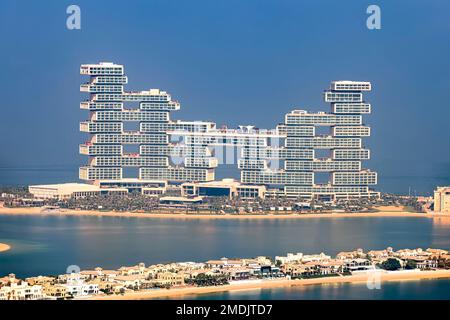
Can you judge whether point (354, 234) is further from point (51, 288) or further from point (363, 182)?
point (51, 288)

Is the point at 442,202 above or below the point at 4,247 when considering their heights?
above

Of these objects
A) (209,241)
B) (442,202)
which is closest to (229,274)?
(209,241)

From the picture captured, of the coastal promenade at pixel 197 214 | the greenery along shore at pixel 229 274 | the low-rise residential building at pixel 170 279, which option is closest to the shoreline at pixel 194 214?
the coastal promenade at pixel 197 214

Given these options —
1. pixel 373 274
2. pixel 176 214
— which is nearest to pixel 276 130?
pixel 176 214

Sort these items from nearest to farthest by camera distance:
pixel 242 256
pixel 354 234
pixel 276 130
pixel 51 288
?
pixel 51 288, pixel 242 256, pixel 354 234, pixel 276 130

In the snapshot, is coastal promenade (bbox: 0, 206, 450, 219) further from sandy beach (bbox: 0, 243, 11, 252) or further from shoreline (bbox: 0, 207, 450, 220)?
sandy beach (bbox: 0, 243, 11, 252)

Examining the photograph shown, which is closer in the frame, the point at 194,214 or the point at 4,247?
the point at 4,247

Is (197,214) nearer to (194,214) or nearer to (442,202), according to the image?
(194,214)
